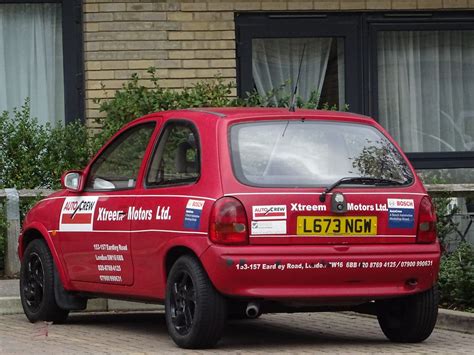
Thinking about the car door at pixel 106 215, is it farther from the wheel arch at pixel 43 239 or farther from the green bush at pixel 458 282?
the green bush at pixel 458 282

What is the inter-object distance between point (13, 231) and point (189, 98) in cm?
286

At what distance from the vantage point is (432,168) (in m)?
15.9

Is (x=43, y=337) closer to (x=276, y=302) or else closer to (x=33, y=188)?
(x=276, y=302)

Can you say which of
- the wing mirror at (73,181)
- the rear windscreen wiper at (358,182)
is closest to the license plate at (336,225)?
the rear windscreen wiper at (358,182)

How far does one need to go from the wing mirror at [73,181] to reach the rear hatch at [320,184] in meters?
1.73

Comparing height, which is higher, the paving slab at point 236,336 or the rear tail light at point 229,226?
the rear tail light at point 229,226

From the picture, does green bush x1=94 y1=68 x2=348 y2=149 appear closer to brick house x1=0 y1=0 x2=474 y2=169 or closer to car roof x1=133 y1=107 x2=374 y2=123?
brick house x1=0 y1=0 x2=474 y2=169

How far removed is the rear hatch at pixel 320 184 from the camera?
8.24 m

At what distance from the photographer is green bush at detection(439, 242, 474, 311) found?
10602 mm

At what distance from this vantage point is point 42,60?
1523cm

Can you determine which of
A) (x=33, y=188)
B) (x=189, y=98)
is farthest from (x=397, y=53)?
(x=33, y=188)

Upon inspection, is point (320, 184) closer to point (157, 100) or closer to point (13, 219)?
point (13, 219)

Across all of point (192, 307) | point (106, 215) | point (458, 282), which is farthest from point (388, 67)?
point (192, 307)

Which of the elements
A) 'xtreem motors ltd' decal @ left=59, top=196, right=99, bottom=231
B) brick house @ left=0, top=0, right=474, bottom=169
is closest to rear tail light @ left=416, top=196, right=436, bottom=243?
'xtreem motors ltd' decal @ left=59, top=196, right=99, bottom=231
